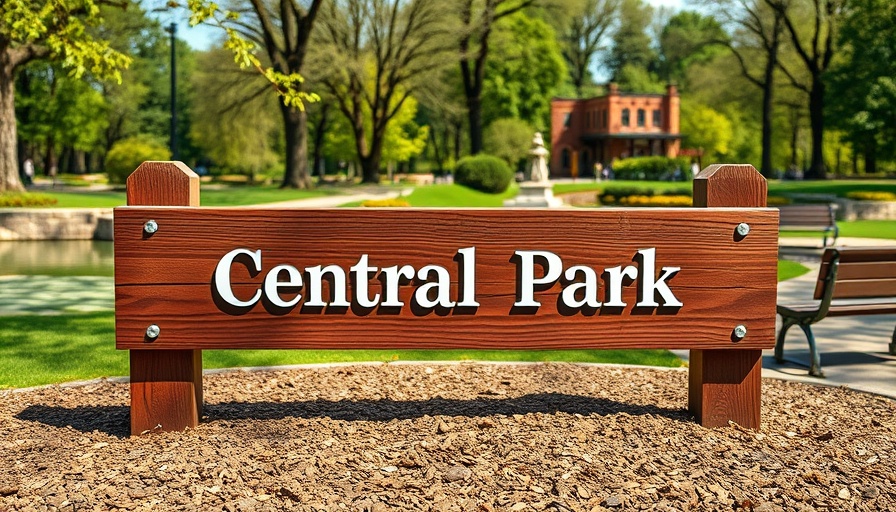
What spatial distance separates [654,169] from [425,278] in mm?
56828

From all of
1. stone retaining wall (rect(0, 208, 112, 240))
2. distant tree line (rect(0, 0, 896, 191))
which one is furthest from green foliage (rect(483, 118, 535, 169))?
stone retaining wall (rect(0, 208, 112, 240))

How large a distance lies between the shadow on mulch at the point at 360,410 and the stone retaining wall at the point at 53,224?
54.6ft

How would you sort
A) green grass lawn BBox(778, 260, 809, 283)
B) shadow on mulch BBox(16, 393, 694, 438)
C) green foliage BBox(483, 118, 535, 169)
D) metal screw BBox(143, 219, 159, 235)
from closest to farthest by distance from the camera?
metal screw BBox(143, 219, 159, 235)
shadow on mulch BBox(16, 393, 694, 438)
green grass lawn BBox(778, 260, 809, 283)
green foliage BBox(483, 118, 535, 169)

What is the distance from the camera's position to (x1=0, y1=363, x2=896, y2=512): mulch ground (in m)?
3.56

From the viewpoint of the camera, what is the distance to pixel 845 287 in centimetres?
647

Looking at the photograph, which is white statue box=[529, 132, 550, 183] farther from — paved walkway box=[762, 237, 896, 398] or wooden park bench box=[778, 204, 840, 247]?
paved walkway box=[762, 237, 896, 398]

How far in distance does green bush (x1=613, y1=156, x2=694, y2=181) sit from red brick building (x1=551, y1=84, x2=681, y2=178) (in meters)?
9.31

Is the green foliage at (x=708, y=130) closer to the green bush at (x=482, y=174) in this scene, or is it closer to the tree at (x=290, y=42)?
the green bush at (x=482, y=174)

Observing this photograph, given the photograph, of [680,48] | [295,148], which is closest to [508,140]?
[295,148]

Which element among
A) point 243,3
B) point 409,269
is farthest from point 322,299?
point 243,3

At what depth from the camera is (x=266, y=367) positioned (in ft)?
19.9

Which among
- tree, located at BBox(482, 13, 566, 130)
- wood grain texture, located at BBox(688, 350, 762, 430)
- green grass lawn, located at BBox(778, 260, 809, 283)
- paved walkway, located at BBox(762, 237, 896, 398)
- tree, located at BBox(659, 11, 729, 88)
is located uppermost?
tree, located at BBox(659, 11, 729, 88)

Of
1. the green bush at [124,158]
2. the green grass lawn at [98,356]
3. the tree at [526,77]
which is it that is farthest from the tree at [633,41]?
the green grass lawn at [98,356]

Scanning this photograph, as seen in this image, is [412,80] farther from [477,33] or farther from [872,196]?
[872,196]
